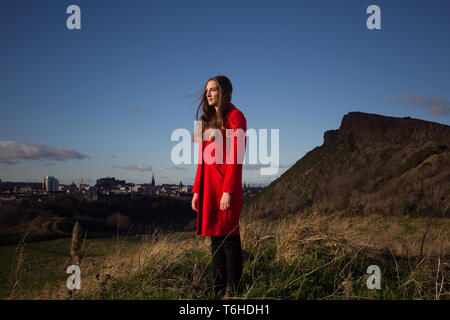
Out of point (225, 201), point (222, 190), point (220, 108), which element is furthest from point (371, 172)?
point (225, 201)

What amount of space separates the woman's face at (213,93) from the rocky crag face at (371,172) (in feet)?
16.9

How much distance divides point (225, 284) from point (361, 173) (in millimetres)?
20531

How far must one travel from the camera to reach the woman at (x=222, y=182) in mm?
2883

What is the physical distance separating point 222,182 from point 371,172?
19.9m

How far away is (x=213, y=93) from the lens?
317cm

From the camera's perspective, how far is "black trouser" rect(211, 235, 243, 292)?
2.99 meters

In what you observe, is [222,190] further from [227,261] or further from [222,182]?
[227,261]

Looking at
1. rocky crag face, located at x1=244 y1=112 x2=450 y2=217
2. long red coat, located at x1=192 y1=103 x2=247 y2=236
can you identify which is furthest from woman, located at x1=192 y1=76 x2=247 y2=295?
rocky crag face, located at x1=244 y1=112 x2=450 y2=217

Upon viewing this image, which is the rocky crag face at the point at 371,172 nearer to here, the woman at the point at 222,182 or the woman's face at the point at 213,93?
the woman at the point at 222,182

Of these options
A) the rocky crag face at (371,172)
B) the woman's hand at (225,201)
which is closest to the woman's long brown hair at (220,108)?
the woman's hand at (225,201)

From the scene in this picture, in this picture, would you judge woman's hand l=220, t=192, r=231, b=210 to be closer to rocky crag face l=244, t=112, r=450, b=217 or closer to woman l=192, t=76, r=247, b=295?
woman l=192, t=76, r=247, b=295

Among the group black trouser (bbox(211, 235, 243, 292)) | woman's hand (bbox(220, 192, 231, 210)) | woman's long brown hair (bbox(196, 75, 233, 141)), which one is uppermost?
woman's long brown hair (bbox(196, 75, 233, 141))
